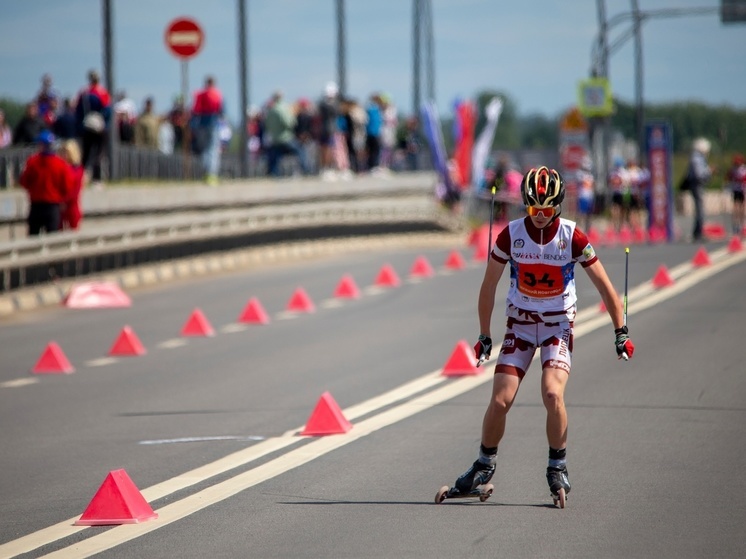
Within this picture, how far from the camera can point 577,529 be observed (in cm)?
736

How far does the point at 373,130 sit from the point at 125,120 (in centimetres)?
726

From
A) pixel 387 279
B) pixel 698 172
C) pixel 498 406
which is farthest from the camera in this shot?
pixel 698 172

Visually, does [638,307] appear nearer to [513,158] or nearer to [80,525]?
[80,525]

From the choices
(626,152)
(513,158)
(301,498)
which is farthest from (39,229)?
(626,152)

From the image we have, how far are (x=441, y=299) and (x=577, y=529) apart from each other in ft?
46.5

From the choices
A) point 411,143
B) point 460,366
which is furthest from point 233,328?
point 411,143

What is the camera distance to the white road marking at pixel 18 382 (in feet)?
47.1

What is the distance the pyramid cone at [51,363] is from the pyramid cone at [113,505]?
24.6ft

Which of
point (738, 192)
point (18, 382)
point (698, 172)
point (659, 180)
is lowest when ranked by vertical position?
point (18, 382)

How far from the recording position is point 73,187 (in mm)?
21953

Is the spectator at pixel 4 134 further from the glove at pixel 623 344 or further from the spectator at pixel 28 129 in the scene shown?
the glove at pixel 623 344

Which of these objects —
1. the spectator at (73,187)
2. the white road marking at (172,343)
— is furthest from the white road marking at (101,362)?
the spectator at (73,187)

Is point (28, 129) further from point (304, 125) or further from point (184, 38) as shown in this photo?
point (304, 125)

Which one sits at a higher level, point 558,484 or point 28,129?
point 28,129
